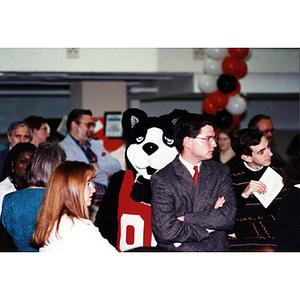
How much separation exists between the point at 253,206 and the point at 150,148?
2.27 feet

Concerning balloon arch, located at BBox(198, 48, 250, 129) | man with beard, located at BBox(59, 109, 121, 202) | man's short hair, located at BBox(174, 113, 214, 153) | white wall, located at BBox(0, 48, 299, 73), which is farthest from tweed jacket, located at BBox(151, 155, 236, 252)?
white wall, located at BBox(0, 48, 299, 73)

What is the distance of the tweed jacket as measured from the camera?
6.76ft

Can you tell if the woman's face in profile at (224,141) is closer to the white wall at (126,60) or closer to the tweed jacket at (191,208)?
the white wall at (126,60)

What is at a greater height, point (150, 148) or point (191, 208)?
point (150, 148)

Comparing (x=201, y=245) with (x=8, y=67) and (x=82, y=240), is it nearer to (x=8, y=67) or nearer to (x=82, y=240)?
(x=82, y=240)

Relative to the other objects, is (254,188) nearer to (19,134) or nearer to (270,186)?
(270,186)

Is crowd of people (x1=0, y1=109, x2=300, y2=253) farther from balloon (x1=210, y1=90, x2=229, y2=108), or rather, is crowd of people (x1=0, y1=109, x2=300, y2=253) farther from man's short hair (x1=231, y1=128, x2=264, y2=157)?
balloon (x1=210, y1=90, x2=229, y2=108)

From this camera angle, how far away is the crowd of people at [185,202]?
6.31 feet

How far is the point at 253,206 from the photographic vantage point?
236 cm

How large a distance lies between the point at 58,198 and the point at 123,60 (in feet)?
13.9

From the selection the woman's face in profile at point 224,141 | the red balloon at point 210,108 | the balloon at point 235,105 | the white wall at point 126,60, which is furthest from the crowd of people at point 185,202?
the white wall at point 126,60

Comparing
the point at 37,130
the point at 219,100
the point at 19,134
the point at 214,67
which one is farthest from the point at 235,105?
the point at 19,134

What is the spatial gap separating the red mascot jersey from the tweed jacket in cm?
24

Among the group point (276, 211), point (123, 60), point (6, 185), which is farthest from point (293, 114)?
point (6, 185)
